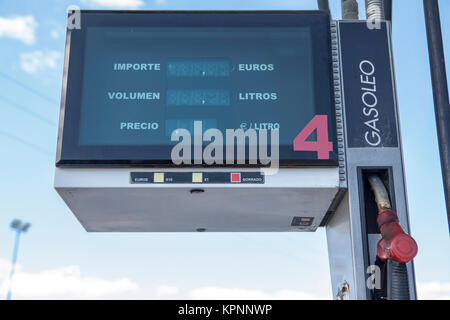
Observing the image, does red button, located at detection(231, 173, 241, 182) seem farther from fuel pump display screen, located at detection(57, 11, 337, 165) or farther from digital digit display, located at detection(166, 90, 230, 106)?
digital digit display, located at detection(166, 90, 230, 106)

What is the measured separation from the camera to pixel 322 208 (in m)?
4.47

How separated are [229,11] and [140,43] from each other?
68 cm

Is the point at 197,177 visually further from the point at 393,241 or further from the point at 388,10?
the point at 388,10

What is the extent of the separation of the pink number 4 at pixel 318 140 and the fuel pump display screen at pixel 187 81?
0.09 feet

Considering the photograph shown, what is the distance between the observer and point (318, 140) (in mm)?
4121

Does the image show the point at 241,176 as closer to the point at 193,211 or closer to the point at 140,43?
the point at 193,211

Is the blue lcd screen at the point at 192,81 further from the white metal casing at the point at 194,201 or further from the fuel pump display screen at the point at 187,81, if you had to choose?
the white metal casing at the point at 194,201

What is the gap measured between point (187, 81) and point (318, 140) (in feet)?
3.21

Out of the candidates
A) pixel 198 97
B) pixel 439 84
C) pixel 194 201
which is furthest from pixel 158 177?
pixel 439 84

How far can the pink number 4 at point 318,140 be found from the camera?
4.09 metres

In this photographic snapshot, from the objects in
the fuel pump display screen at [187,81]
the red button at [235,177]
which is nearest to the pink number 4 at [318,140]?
the fuel pump display screen at [187,81]

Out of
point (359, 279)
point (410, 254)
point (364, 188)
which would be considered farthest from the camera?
point (364, 188)
